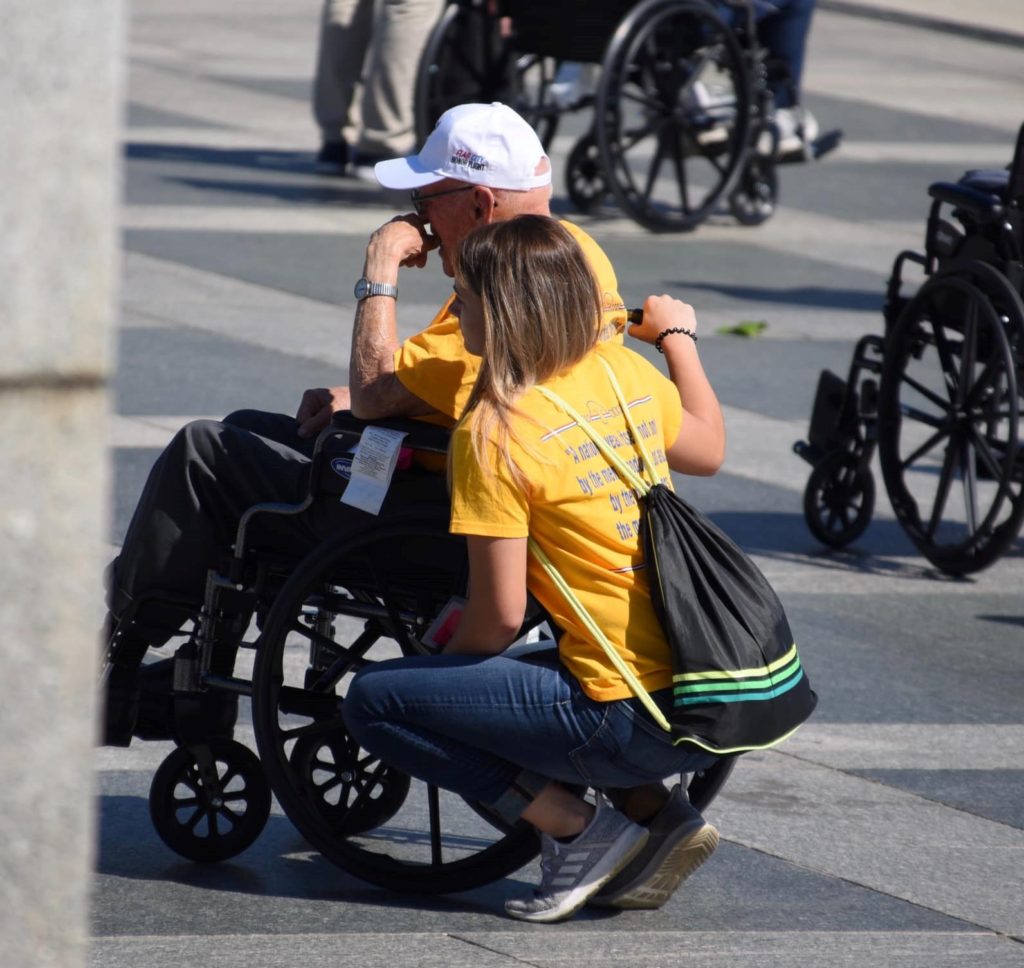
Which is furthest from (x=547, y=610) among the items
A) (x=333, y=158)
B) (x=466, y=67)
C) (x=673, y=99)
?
(x=333, y=158)

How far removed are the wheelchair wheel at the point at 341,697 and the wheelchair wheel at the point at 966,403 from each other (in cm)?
252

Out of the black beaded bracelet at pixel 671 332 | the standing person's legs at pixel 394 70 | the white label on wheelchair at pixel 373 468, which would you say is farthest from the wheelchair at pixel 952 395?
the standing person's legs at pixel 394 70

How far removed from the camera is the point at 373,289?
3.69 metres

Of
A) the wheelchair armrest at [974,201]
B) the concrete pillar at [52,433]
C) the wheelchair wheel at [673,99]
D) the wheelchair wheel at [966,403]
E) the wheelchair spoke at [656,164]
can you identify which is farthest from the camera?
the wheelchair spoke at [656,164]

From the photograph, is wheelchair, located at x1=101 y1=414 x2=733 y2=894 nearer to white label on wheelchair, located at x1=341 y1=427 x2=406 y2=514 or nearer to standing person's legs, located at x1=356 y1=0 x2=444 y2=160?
white label on wheelchair, located at x1=341 y1=427 x2=406 y2=514

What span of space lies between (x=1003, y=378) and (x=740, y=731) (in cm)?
305

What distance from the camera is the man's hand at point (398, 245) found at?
12.3ft

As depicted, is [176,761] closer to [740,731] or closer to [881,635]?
[740,731]

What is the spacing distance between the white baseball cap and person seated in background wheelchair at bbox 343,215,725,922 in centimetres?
45

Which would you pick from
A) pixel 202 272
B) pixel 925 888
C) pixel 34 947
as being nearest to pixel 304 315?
pixel 202 272

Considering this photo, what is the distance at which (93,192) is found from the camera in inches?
65.1

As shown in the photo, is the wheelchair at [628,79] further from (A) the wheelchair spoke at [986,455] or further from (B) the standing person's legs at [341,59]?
(A) the wheelchair spoke at [986,455]

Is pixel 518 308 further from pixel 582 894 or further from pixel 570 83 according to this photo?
pixel 570 83

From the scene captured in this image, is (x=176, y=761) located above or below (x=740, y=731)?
below
